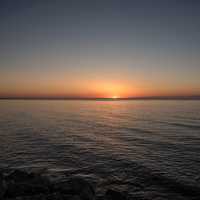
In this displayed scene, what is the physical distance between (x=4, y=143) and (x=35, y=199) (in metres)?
18.2

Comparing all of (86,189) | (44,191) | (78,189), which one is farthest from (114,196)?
(44,191)

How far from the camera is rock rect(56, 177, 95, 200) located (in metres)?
10.0

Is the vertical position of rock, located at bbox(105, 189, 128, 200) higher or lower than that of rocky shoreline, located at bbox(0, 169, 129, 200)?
lower

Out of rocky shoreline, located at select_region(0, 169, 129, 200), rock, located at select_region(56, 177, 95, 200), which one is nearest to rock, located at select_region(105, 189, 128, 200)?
rocky shoreline, located at select_region(0, 169, 129, 200)

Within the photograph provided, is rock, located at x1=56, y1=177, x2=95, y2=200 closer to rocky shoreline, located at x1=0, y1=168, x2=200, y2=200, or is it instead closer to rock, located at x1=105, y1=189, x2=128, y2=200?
rocky shoreline, located at x1=0, y1=168, x2=200, y2=200

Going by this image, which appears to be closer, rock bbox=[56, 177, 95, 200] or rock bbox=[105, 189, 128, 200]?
rock bbox=[56, 177, 95, 200]

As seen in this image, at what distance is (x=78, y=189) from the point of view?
10641 millimetres

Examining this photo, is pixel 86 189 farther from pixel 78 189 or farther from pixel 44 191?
pixel 44 191

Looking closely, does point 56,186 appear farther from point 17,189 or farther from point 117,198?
point 117,198

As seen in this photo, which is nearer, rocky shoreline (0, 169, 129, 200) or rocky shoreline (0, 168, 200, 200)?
rocky shoreline (0, 169, 129, 200)

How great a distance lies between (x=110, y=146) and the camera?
23.6m

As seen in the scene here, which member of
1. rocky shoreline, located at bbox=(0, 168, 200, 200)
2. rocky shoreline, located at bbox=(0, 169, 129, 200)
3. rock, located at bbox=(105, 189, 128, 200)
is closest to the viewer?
rocky shoreline, located at bbox=(0, 169, 129, 200)

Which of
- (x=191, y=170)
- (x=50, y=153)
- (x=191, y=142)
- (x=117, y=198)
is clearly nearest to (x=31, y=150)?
(x=50, y=153)

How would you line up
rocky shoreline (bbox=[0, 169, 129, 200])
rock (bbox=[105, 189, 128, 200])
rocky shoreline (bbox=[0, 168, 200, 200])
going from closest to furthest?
rocky shoreline (bbox=[0, 169, 129, 200]), rocky shoreline (bbox=[0, 168, 200, 200]), rock (bbox=[105, 189, 128, 200])
